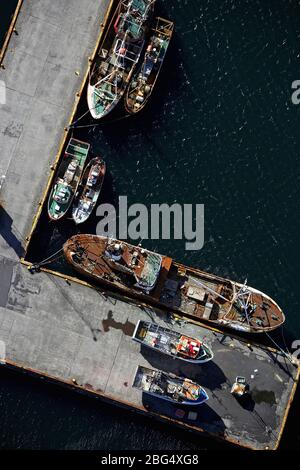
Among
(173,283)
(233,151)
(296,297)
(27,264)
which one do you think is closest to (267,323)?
(296,297)

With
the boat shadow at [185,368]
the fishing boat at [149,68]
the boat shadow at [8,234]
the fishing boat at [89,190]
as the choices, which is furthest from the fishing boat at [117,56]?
the boat shadow at [185,368]

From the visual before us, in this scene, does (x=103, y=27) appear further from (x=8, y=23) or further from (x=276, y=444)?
(x=276, y=444)

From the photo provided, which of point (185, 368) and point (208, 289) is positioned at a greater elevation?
point (208, 289)

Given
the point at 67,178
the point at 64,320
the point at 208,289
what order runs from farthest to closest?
the point at 67,178 → the point at 208,289 → the point at 64,320

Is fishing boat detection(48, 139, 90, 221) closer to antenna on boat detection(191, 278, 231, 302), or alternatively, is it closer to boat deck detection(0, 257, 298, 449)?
boat deck detection(0, 257, 298, 449)

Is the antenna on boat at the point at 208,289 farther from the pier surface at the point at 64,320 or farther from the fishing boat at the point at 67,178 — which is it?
the fishing boat at the point at 67,178

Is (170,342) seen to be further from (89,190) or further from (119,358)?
(89,190)

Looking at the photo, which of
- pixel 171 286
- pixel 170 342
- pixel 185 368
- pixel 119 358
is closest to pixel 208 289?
pixel 171 286
